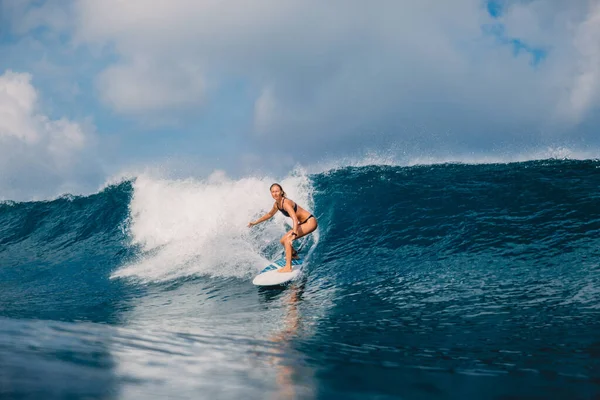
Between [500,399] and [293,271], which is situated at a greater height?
[293,271]

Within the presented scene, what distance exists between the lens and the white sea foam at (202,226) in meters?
9.73

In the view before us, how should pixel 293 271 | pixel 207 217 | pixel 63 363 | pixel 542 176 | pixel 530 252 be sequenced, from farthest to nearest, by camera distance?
pixel 207 217 < pixel 542 176 < pixel 293 271 < pixel 530 252 < pixel 63 363

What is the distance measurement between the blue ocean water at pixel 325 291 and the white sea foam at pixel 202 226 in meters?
0.06

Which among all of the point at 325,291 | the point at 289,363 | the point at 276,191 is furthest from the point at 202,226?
the point at 289,363

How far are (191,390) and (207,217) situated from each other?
400 inches

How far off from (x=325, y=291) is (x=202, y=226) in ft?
19.7

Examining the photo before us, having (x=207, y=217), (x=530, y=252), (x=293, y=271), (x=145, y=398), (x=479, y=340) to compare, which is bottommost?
(x=145, y=398)

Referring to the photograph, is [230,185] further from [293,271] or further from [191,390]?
[191,390]

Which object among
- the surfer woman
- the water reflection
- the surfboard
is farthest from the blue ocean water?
the surfer woman

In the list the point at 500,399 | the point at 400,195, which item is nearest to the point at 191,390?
the point at 500,399

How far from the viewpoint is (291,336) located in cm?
431

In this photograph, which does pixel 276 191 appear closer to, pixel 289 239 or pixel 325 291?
pixel 289 239

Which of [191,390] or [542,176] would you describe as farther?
[542,176]

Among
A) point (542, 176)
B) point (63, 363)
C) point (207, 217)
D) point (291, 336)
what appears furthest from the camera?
point (207, 217)
